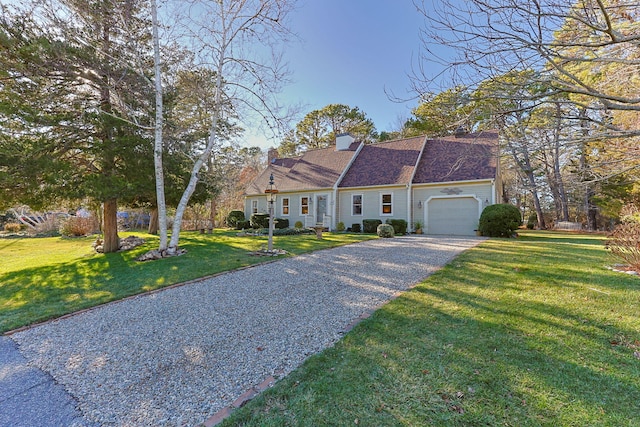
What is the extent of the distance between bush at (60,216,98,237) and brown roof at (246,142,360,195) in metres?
11.1

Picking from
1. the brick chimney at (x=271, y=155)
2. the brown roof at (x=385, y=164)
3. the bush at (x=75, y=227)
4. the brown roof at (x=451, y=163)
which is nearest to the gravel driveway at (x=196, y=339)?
the brown roof at (x=451, y=163)

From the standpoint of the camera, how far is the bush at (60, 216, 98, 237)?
18719 millimetres

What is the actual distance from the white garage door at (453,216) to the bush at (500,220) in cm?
116

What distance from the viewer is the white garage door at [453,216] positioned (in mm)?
14297

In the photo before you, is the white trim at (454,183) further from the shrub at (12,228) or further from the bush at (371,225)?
Answer: the shrub at (12,228)

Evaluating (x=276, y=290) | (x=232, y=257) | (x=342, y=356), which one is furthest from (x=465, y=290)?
(x=232, y=257)

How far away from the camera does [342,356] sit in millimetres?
3072

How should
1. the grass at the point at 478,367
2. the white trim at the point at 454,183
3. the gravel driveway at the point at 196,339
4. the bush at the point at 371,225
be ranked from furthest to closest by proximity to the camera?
the bush at the point at 371,225 → the white trim at the point at 454,183 → the gravel driveway at the point at 196,339 → the grass at the point at 478,367

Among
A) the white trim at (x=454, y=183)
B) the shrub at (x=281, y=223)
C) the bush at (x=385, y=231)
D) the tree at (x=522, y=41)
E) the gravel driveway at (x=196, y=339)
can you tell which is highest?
the tree at (x=522, y=41)

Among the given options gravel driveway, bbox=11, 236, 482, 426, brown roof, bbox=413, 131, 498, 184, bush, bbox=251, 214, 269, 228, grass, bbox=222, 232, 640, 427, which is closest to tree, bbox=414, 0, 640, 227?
grass, bbox=222, 232, 640, 427

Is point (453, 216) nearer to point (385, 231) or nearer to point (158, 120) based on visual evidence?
point (385, 231)

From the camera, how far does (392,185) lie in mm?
15883

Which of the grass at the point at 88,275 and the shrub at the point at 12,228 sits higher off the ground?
the shrub at the point at 12,228

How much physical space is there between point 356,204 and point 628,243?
1240 centimetres
